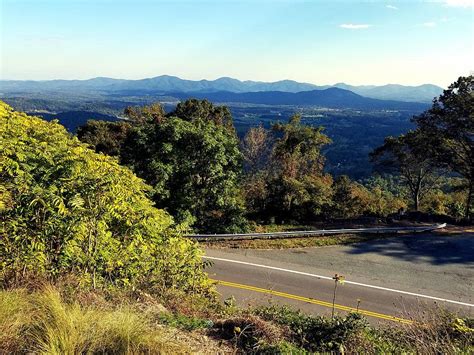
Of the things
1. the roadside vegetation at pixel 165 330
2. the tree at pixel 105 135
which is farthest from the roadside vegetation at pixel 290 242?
the tree at pixel 105 135

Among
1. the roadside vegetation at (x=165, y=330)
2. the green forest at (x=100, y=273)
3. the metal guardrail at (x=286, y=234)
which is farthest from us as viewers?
the metal guardrail at (x=286, y=234)

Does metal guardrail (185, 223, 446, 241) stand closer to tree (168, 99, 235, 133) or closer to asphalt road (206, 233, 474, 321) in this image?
asphalt road (206, 233, 474, 321)

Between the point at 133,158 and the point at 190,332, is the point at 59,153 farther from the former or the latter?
the point at 133,158

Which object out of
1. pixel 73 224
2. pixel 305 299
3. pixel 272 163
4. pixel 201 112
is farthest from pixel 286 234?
pixel 201 112

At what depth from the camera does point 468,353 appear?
163 inches

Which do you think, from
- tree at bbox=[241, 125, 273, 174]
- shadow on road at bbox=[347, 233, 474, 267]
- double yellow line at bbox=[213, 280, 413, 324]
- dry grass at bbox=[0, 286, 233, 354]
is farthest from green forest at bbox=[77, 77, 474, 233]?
dry grass at bbox=[0, 286, 233, 354]

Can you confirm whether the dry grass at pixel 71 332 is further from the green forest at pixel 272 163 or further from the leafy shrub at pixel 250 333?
the green forest at pixel 272 163

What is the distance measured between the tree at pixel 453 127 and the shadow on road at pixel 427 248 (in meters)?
7.11

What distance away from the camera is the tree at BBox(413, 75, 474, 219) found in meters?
24.2

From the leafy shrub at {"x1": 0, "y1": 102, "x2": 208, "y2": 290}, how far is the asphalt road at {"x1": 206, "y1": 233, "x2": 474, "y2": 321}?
6780mm

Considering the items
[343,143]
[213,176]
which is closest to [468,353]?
[213,176]

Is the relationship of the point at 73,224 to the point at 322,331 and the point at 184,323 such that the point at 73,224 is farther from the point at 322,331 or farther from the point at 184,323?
the point at 322,331

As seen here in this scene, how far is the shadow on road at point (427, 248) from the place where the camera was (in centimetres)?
1845

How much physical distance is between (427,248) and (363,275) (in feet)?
18.6
